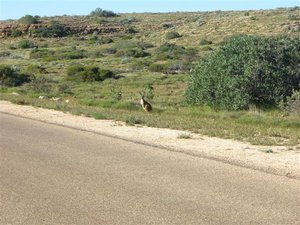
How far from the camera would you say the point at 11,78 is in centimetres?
4069

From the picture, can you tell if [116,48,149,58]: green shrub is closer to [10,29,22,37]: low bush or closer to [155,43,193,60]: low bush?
[155,43,193,60]: low bush

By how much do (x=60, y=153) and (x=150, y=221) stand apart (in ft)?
16.5

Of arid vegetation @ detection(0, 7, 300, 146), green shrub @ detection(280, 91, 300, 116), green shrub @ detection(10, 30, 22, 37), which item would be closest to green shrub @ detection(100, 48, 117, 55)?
arid vegetation @ detection(0, 7, 300, 146)

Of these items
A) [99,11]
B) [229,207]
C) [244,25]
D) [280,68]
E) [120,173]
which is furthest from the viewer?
[99,11]

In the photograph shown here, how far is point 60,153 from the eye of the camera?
11.0m

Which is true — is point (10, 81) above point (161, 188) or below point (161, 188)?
below

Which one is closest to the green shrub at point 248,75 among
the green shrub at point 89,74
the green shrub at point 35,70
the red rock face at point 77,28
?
the green shrub at point 89,74

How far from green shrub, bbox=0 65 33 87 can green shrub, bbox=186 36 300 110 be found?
2089 centimetres

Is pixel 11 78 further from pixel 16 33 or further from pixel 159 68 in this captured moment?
pixel 16 33

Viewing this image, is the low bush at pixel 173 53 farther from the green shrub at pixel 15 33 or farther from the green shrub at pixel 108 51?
the green shrub at pixel 15 33

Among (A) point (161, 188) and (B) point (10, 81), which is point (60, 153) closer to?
(A) point (161, 188)

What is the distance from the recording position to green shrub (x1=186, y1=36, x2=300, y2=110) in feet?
66.9

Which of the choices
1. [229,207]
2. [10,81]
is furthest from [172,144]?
[10,81]

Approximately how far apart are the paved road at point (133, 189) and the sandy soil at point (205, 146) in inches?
17.8
